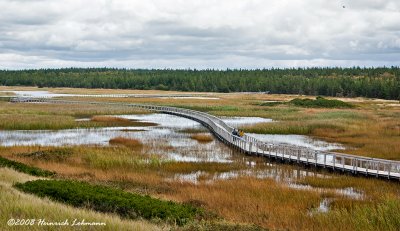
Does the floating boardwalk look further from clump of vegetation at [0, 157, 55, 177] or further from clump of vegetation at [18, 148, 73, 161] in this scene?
clump of vegetation at [0, 157, 55, 177]

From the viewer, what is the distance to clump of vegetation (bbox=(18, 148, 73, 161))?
3534 centimetres

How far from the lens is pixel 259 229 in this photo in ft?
52.7

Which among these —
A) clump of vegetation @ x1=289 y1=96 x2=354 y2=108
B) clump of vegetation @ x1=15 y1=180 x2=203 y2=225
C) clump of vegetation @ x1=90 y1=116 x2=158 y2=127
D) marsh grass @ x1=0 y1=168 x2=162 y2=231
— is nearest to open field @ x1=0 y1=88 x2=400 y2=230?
A: marsh grass @ x1=0 y1=168 x2=162 y2=231

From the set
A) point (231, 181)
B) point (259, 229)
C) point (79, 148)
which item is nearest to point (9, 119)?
point (79, 148)

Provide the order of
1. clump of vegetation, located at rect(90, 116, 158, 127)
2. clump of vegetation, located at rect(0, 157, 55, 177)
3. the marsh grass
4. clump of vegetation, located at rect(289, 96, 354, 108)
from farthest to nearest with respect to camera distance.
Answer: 1. clump of vegetation, located at rect(289, 96, 354, 108)
2. clump of vegetation, located at rect(90, 116, 158, 127)
3. clump of vegetation, located at rect(0, 157, 55, 177)
4. the marsh grass

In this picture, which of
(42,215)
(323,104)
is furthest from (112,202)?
(323,104)

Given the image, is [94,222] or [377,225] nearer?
[94,222]

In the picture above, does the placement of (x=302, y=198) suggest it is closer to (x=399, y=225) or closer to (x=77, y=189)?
(x=399, y=225)

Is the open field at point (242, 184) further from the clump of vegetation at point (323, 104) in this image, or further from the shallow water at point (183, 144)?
the clump of vegetation at point (323, 104)

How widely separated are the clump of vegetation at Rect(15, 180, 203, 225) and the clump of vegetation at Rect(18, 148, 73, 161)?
1409 centimetres

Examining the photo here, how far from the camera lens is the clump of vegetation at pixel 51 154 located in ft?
116

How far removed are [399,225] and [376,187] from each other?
9.93 metres

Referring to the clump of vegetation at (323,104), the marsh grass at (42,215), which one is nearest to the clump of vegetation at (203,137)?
the marsh grass at (42,215)

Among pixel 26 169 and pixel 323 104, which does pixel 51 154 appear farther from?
pixel 323 104
